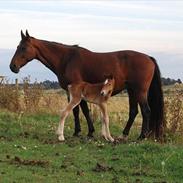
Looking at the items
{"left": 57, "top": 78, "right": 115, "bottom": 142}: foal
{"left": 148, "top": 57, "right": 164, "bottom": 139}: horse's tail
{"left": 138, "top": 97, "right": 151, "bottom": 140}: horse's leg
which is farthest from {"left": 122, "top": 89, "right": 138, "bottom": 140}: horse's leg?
{"left": 57, "top": 78, "right": 115, "bottom": 142}: foal

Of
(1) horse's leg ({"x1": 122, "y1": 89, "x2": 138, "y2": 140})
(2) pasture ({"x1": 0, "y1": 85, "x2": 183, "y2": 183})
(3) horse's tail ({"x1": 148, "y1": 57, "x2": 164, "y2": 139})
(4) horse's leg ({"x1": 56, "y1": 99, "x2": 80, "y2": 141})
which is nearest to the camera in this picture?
(2) pasture ({"x1": 0, "y1": 85, "x2": 183, "y2": 183})

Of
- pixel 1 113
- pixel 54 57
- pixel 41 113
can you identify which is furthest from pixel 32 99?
pixel 54 57

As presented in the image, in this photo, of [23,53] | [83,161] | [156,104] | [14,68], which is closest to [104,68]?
[156,104]

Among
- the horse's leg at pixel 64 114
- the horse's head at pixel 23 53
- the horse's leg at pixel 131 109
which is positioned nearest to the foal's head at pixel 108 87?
the horse's leg at pixel 64 114

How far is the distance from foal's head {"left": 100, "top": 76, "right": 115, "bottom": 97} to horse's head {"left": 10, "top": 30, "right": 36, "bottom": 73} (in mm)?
1853

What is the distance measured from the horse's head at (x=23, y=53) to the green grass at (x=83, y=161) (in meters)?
1.67

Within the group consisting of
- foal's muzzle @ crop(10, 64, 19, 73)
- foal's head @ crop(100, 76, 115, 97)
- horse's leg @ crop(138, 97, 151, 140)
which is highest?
foal's muzzle @ crop(10, 64, 19, 73)

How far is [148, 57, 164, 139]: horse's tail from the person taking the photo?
1352 cm

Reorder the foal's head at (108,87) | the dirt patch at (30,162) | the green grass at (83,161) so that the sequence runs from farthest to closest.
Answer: the foal's head at (108,87) < the dirt patch at (30,162) < the green grass at (83,161)

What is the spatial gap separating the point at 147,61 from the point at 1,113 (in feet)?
16.8

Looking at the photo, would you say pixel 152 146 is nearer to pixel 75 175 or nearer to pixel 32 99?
pixel 75 175

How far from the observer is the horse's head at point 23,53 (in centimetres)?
1315

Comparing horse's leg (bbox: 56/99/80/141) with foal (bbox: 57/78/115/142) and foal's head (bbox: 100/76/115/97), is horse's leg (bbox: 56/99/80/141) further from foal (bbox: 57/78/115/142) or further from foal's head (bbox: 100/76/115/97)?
foal's head (bbox: 100/76/115/97)

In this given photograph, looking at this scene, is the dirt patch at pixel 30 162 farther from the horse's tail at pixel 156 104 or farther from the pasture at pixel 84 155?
the horse's tail at pixel 156 104
